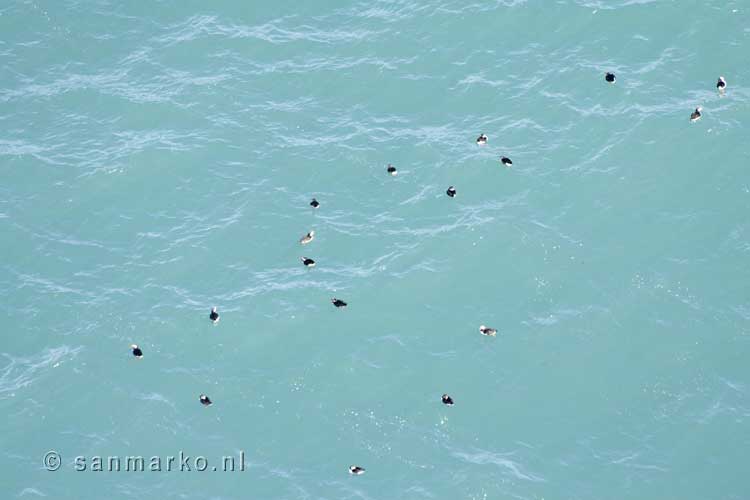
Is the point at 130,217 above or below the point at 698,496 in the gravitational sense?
above

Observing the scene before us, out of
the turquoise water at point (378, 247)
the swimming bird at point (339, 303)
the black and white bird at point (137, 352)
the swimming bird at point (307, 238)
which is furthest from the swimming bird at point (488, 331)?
the black and white bird at point (137, 352)

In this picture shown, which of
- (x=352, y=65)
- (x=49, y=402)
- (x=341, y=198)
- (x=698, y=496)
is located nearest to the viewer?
(x=698, y=496)

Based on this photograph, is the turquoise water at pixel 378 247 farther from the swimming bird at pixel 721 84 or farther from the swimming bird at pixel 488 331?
the swimming bird at pixel 488 331

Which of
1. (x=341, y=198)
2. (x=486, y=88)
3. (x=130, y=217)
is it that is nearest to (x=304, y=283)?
(x=341, y=198)

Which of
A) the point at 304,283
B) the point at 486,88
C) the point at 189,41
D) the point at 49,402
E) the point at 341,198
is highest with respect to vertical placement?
the point at 189,41

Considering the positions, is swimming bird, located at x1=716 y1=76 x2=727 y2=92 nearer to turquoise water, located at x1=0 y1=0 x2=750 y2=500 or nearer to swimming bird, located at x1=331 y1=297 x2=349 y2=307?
turquoise water, located at x1=0 y1=0 x2=750 y2=500

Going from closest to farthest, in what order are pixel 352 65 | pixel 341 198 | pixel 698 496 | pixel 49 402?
pixel 698 496
pixel 49 402
pixel 341 198
pixel 352 65

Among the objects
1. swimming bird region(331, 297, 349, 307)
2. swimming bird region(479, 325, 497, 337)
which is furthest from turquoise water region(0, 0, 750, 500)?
swimming bird region(479, 325, 497, 337)

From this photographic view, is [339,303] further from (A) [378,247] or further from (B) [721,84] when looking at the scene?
(B) [721,84]

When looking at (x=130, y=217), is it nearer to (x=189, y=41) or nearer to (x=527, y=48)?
(x=189, y=41)
